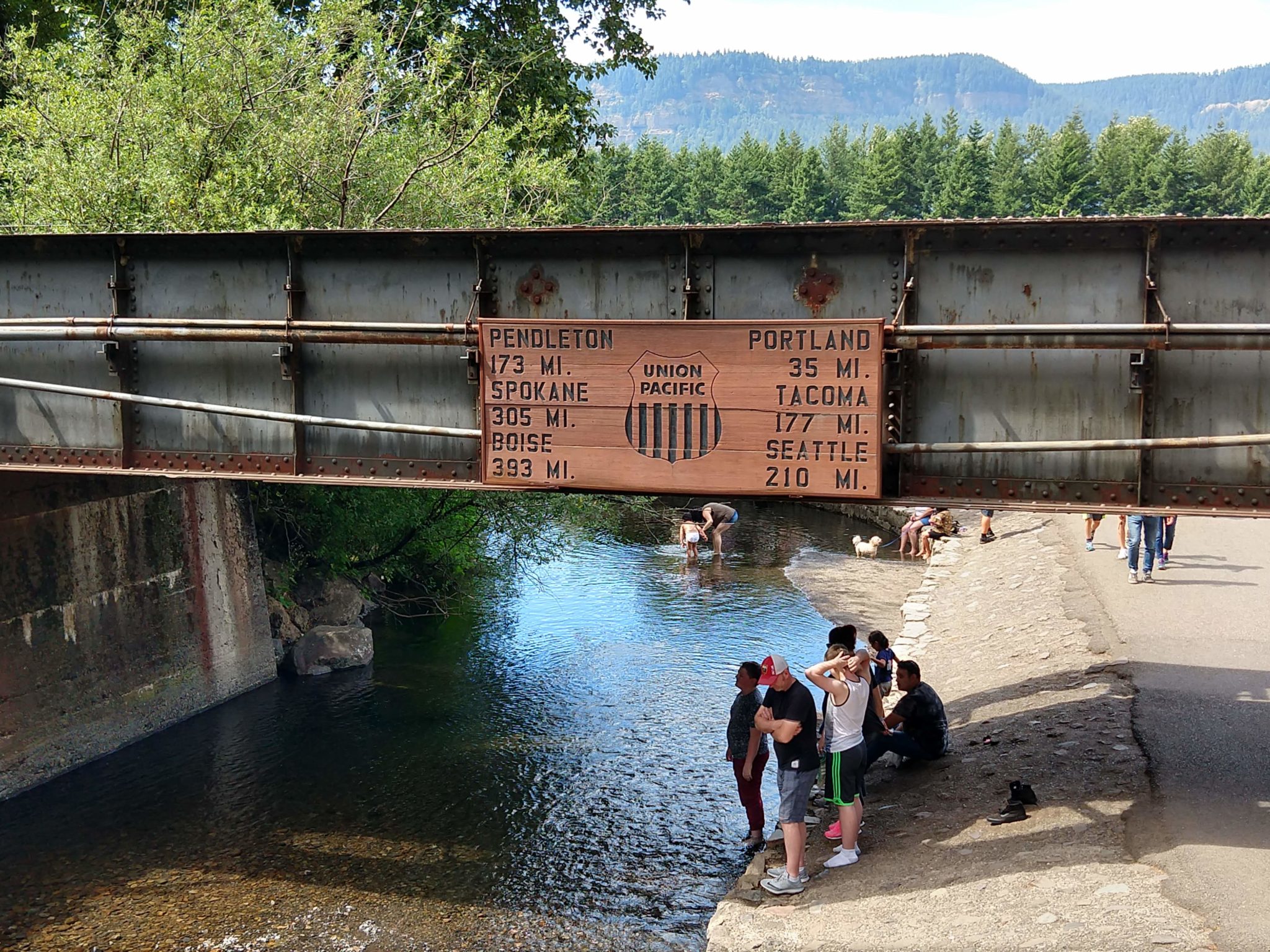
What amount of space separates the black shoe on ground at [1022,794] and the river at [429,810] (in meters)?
2.94

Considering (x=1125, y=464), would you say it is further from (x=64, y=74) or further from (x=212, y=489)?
(x=64, y=74)

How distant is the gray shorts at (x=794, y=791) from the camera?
1023 centimetres

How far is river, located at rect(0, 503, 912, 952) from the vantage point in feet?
37.7

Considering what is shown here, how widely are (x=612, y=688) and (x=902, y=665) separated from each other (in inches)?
269

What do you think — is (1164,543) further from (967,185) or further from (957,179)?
(957,179)

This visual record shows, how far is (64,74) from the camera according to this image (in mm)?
18734

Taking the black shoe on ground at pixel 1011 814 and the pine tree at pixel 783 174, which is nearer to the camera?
the black shoe on ground at pixel 1011 814

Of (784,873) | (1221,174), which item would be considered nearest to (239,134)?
(784,873)

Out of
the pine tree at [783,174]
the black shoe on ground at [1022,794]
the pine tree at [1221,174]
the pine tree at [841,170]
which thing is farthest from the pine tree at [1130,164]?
the black shoe on ground at [1022,794]

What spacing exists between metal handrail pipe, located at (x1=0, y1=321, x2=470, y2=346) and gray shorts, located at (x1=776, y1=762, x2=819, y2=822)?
4712 mm

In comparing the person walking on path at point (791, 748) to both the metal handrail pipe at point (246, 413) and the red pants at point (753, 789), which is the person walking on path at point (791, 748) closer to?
the red pants at point (753, 789)

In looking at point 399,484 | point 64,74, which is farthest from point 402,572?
point 399,484

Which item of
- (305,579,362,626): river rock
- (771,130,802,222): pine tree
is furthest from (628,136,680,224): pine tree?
(305,579,362,626): river rock

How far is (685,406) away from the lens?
10.0 m
